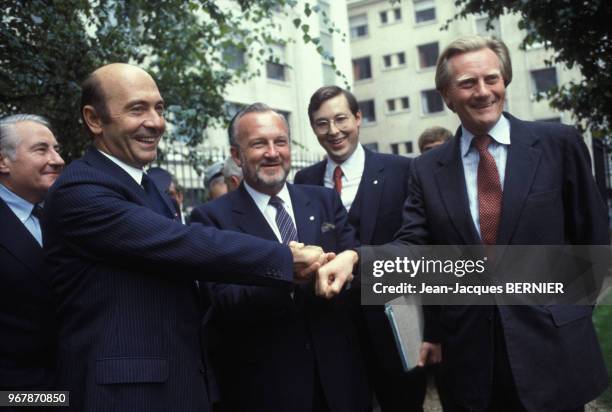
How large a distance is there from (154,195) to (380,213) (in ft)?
5.04

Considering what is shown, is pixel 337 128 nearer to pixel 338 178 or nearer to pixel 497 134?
pixel 338 178

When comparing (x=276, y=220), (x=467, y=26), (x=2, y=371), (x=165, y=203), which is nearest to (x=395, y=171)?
(x=276, y=220)

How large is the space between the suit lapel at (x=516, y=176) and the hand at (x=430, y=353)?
0.71 meters

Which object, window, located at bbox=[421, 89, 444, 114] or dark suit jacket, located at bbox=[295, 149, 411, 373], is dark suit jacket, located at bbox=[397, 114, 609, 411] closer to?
dark suit jacket, located at bbox=[295, 149, 411, 373]

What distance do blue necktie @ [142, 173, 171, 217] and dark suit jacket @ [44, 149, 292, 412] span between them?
16cm

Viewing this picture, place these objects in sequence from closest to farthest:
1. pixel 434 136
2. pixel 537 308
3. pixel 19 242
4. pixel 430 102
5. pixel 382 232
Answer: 1. pixel 537 308
2. pixel 19 242
3. pixel 382 232
4. pixel 434 136
5. pixel 430 102

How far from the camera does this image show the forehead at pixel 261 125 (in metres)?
3.13

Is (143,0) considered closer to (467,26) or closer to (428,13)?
(467,26)

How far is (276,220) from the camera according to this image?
10.1 feet

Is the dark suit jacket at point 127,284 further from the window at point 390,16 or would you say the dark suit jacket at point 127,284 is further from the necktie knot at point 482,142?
the window at point 390,16

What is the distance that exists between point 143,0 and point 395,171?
389 centimetres

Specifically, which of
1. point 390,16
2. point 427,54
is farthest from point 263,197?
point 390,16

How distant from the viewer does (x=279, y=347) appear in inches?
109

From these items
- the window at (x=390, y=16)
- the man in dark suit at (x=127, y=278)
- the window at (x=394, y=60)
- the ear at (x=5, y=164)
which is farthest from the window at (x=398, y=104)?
the man in dark suit at (x=127, y=278)
